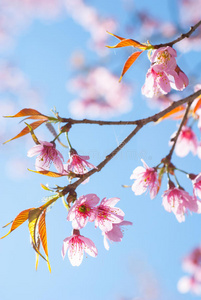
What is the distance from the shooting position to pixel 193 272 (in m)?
5.18

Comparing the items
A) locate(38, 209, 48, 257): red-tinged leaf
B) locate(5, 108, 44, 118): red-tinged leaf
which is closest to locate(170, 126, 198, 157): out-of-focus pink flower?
locate(5, 108, 44, 118): red-tinged leaf

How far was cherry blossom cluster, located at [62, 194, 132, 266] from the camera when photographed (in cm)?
121

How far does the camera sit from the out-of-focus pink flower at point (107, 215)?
1.31m

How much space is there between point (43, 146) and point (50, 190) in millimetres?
197

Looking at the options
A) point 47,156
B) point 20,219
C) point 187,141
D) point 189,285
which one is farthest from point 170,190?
point 189,285

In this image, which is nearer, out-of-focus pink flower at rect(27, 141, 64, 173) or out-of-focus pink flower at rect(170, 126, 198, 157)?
out-of-focus pink flower at rect(27, 141, 64, 173)

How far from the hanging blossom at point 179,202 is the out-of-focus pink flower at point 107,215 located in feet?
0.82

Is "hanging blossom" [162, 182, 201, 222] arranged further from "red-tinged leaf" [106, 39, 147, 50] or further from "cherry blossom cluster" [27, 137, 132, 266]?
"red-tinged leaf" [106, 39, 147, 50]

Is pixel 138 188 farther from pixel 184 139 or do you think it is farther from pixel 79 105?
pixel 79 105

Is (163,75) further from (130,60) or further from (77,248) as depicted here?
(77,248)

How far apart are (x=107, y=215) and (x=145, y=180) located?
297 millimetres

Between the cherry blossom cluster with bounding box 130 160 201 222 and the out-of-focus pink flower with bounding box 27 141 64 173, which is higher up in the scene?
the out-of-focus pink flower with bounding box 27 141 64 173

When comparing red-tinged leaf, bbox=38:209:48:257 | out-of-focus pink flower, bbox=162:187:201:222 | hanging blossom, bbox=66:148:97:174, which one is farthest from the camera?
out-of-focus pink flower, bbox=162:187:201:222

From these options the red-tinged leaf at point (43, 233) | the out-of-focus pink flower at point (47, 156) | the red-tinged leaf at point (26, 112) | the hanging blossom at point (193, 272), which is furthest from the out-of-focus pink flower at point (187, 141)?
the hanging blossom at point (193, 272)
